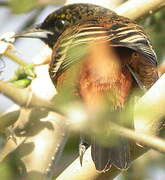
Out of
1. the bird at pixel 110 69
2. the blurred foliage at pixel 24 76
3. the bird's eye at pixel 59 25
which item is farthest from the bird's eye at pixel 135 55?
the bird's eye at pixel 59 25

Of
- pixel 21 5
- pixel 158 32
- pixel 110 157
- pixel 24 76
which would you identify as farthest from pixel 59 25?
pixel 21 5

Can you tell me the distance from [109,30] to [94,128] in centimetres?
148

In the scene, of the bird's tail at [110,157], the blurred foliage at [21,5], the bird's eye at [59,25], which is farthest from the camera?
the bird's eye at [59,25]

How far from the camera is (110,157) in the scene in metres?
2.07

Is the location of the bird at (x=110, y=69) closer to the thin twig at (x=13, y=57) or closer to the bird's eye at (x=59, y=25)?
the thin twig at (x=13, y=57)

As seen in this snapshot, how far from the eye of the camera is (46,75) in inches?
128

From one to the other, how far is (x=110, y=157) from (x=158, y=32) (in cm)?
160

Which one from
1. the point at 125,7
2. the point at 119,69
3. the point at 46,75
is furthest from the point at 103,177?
the point at 125,7

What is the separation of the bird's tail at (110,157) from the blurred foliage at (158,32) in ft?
4.68

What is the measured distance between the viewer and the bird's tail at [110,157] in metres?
1.92

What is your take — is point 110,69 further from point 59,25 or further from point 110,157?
point 59,25

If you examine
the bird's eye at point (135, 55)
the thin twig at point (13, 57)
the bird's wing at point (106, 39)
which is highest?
the thin twig at point (13, 57)

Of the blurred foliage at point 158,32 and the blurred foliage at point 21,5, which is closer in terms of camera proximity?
Answer: the blurred foliage at point 21,5

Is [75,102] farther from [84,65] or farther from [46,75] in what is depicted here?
[46,75]
